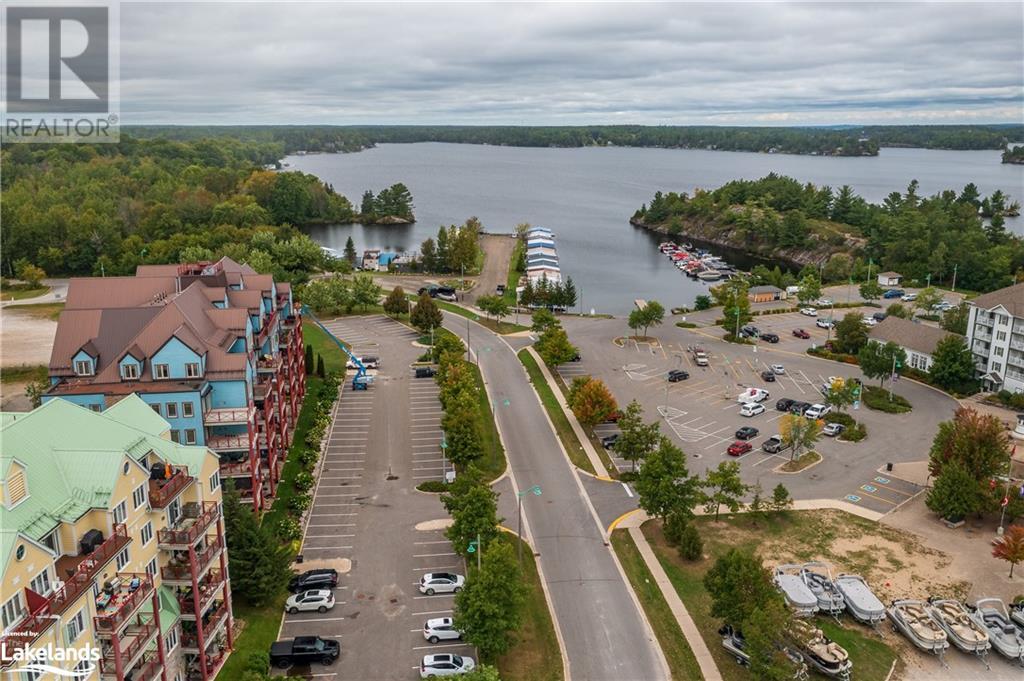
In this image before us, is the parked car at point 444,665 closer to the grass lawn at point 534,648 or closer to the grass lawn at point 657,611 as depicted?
the grass lawn at point 534,648

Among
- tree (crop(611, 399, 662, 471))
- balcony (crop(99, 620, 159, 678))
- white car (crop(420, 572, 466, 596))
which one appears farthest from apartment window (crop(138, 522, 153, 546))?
tree (crop(611, 399, 662, 471))

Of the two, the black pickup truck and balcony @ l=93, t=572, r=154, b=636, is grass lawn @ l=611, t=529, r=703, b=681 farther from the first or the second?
balcony @ l=93, t=572, r=154, b=636

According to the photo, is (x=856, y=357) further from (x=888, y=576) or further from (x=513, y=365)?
(x=888, y=576)

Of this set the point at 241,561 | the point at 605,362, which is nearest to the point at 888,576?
the point at 241,561

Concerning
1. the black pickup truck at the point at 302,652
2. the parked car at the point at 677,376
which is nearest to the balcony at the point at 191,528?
the black pickup truck at the point at 302,652

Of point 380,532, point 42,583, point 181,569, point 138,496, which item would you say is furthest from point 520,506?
point 42,583

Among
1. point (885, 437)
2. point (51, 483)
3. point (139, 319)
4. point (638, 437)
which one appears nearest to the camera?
point (51, 483)
